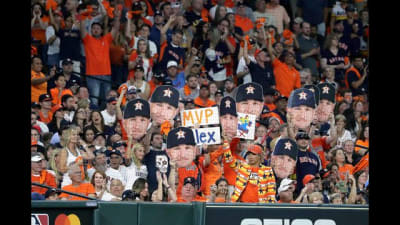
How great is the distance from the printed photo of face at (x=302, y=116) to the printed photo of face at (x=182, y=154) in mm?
1851

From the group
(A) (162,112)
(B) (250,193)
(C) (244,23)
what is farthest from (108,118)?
(C) (244,23)

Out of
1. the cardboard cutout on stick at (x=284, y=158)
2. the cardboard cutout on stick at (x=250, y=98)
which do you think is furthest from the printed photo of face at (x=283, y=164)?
the cardboard cutout on stick at (x=250, y=98)

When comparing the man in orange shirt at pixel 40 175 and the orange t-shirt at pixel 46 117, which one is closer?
the man in orange shirt at pixel 40 175

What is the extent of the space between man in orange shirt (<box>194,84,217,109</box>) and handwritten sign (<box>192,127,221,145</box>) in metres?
1.45

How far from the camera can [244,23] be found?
11.7m

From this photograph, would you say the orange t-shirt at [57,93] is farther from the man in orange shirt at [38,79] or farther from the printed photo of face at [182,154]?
the printed photo of face at [182,154]

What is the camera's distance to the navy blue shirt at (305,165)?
9.09 metres

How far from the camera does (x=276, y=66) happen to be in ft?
36.8

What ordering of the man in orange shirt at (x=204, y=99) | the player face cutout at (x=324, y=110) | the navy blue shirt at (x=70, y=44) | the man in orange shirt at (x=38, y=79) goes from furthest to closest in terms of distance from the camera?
the player face cutout at (x=324, y=110) < the navy blue shirt at (x=70, y=44) < the man in orange shirt at (x=204, y=99) < the man in orange shirt at (x=38, y=79)

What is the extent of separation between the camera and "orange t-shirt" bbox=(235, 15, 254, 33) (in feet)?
38.1

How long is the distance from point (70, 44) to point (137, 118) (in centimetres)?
183

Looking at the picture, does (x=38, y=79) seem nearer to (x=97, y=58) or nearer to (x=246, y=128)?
(x=97, y=58)
